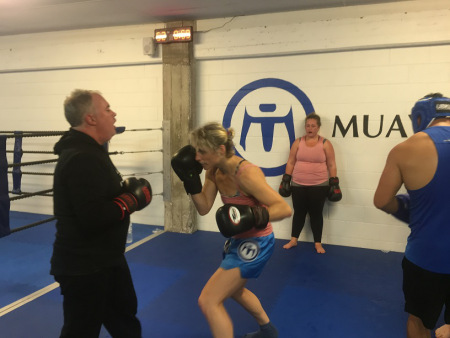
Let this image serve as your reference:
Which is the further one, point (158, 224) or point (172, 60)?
point (158, 224)

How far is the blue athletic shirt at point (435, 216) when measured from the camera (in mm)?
1425

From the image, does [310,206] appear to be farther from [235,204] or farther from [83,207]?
[83,207]

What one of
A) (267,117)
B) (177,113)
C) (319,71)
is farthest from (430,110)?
(177,113)

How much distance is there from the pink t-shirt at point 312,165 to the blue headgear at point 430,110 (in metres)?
2.17

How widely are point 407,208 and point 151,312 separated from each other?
1.76 meters

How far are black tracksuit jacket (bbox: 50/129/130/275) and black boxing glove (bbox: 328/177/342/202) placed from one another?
2630mm

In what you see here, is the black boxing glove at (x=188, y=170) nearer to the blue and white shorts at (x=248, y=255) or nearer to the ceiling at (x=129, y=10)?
the blue and white shorts at (x=248, y=255)

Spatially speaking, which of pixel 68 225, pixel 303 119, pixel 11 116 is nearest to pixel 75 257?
pixel 68 225

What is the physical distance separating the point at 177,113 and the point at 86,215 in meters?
3.00

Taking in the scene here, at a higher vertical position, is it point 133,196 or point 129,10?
point 129,10

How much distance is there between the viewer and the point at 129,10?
3959 millimetres

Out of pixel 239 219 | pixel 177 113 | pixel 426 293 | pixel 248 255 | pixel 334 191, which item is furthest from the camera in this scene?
pixel 177 113

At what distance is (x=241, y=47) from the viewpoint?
13.5ft

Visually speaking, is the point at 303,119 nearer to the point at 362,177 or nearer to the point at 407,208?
the point at 362,177
